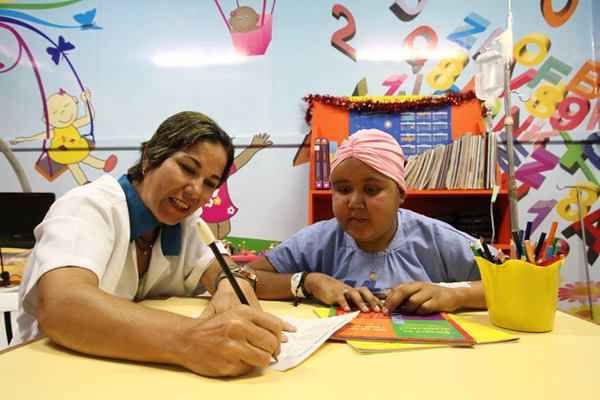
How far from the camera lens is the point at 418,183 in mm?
2283

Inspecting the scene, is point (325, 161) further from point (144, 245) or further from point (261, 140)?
point (144, 245)

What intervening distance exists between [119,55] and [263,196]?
4.48 feet

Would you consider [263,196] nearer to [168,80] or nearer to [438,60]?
[168,80]

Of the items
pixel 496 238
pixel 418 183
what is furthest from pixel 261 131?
pixel 496 238

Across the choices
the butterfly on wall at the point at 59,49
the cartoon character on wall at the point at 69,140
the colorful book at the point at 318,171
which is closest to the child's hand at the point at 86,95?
the cartoon character on wall at the point at 69,140

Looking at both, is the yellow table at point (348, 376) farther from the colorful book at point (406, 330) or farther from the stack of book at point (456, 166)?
the stack of book at point (456, 166)

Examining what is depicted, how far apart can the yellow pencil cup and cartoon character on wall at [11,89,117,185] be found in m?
2.60

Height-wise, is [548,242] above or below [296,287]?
above

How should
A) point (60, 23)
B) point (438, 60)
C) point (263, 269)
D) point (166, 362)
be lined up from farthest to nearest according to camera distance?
1. point (60, 23)
2. point (438, 60)
3. point (263, 269)
4. point (166, 362)

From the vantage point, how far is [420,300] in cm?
87

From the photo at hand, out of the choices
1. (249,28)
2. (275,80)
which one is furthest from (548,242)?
(249,28)

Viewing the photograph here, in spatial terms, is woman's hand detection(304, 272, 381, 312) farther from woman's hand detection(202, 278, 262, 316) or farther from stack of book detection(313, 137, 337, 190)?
stack of book detection(313, 137, 337, 190)

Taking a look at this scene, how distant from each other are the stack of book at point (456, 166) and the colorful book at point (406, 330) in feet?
4.91

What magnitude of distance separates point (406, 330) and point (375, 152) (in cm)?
52
